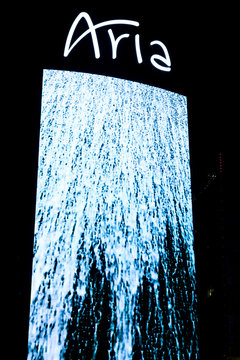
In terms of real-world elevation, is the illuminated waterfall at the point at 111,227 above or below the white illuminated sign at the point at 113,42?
below

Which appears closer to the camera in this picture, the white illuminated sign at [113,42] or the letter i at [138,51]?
the white illuminated sign at [113,42]

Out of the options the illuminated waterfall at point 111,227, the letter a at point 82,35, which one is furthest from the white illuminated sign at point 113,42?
the illuminated waterfall at point 111,227

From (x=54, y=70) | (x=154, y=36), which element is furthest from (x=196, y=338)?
(x=154, y=36)

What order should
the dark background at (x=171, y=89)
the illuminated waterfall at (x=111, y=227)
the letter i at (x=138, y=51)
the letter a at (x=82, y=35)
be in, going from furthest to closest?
1. the letter i at (x=138, y=51)
2. the letter a at (x=82, y=35)
3. the dark background at (x=171, y=89)
4. the illuminated waterfall at (x=111, y=227)

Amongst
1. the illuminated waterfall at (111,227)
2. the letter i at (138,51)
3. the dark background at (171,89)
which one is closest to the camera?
the illuminated waterfall at (111,227)

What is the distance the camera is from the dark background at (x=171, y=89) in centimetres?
283

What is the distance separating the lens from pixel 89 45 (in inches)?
127

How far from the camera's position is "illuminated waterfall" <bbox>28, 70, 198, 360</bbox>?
2664 mm

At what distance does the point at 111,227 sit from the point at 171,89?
4.61ft

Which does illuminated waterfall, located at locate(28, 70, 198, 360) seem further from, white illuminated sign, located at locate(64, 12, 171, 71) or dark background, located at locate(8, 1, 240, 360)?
white illuminated sign, located at locate(64, 12, 171, 71)

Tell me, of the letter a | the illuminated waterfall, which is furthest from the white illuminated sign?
the illuminated waterfall

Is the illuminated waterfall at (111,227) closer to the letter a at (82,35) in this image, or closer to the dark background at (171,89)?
the dark background at (171,89)

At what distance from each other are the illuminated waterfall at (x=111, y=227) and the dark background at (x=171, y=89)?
0.31 feet

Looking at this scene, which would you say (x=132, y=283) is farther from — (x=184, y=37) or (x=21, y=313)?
(x=184, y=37)
